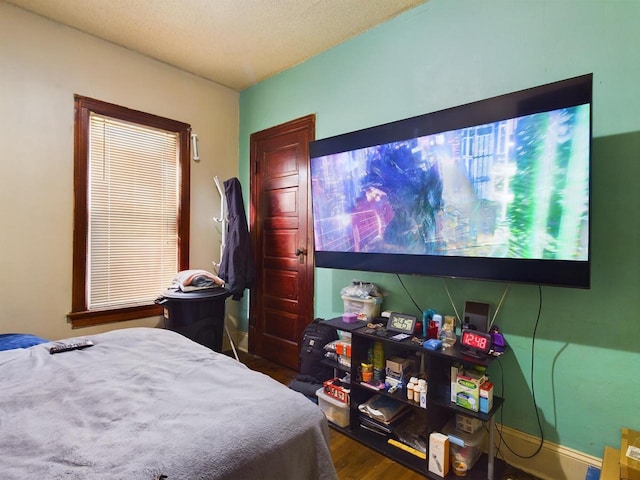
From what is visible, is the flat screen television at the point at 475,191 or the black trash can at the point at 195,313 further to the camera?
the black trash can at the point at 195,313

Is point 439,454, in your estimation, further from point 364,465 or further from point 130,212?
point 130,212

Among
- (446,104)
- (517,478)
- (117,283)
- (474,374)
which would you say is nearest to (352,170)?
(446,104)

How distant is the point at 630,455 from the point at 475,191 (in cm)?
123

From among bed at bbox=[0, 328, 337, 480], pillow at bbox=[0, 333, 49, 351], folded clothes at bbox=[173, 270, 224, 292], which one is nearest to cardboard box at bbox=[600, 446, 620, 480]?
bed at bbox=[0, 328, 337, 480]

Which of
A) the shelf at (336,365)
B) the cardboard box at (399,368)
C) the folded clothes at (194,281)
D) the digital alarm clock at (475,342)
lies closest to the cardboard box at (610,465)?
the digital alarm clock at (475,342)

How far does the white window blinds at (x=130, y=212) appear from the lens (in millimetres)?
2689

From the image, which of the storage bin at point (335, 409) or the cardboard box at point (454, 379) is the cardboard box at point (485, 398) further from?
the storage bin at point (335, 409)

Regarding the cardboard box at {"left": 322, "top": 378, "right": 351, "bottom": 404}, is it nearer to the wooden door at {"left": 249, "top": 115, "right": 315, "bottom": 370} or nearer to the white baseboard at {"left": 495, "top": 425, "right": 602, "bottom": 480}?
the wooden door at {"left": 249, "top": 115, "right": 315, "bottom": 370}

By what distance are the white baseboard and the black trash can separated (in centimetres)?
218

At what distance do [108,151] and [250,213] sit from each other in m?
1.34

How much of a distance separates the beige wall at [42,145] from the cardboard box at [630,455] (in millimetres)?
3218

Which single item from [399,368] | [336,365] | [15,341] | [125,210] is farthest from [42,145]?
[399,368]

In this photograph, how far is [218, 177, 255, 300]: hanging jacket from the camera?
10.00 ft

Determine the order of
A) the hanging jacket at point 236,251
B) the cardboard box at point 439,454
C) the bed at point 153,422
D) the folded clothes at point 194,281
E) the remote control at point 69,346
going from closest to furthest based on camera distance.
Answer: the bed at point 153,422
the remote control at point 69,346
the cardboard box at point 439,454
the folded clothes at point 194,281
the hanging jacket at point 236,251
